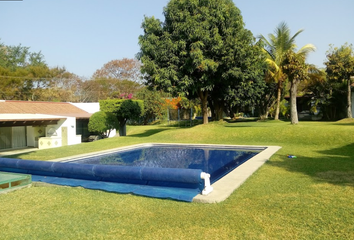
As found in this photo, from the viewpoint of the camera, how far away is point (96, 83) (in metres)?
48.9

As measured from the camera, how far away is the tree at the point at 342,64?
85.1ft

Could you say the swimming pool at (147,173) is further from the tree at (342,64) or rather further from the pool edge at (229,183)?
the tree at (342,64)

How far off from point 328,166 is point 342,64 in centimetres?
1978

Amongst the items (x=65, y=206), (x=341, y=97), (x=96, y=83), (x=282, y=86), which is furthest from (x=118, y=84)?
(x=65, y=206)

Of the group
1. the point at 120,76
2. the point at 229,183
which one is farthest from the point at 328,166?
the point at 120,76

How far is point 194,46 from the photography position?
19.9 metres

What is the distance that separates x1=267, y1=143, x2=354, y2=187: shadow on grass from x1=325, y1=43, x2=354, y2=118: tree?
15462 millimetres

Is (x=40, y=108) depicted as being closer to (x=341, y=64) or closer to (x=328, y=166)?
(x=328, y=166)

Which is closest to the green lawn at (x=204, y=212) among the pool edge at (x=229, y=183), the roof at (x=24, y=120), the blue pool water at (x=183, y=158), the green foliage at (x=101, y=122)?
the pool edge at (x=229, y=183)

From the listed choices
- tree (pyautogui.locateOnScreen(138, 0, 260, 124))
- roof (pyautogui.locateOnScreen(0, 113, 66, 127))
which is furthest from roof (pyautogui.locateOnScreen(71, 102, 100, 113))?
tree (pyautogui.locateOnScreen(138, 0, 260, 124))

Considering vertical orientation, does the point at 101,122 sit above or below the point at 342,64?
below

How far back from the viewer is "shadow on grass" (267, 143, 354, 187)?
25.6 feet

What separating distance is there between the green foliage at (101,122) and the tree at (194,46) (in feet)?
17.6

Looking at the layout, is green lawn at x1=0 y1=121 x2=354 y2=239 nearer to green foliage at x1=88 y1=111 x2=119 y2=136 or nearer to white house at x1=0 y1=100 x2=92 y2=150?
white house at x1=0 y1=100 x2=92 y2=150
